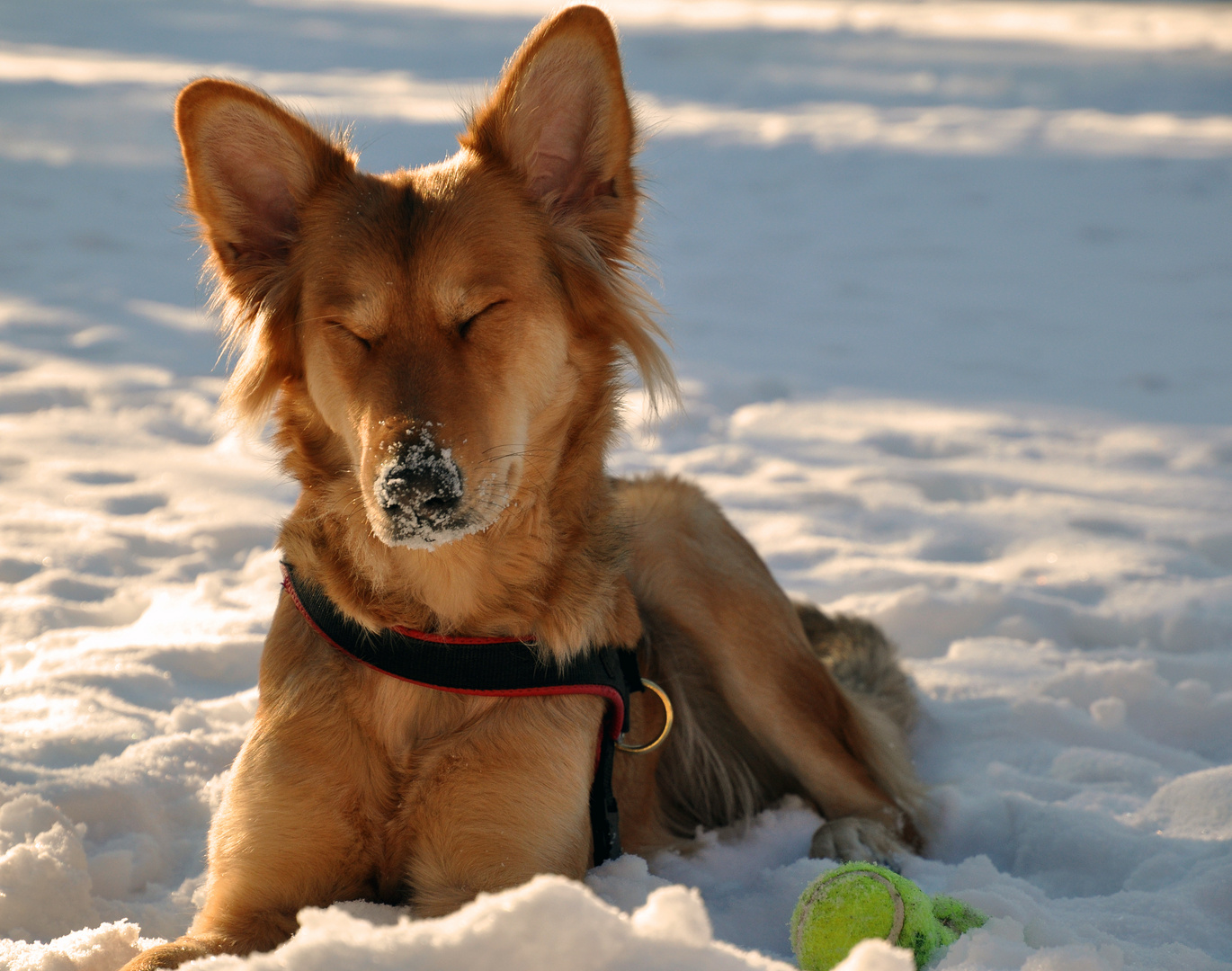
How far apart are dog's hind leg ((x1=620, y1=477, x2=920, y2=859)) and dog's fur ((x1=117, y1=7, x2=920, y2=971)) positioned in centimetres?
9

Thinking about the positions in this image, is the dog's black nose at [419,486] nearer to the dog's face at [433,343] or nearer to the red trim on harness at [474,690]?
the dog's face at [433,343]

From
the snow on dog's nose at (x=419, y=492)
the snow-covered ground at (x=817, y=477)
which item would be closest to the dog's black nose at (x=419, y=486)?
the snow on dog's nose at (x=419, y=492)

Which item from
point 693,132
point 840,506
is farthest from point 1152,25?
point 840,506

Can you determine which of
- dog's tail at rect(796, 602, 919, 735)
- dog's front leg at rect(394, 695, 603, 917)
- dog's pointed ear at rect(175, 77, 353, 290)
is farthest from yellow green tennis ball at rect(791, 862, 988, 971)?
dog's pointed ear at rect(175, 77, 353, 290)

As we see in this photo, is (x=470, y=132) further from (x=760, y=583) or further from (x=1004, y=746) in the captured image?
(x=1004, y=746)

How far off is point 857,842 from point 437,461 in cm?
148

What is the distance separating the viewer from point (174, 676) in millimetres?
3385

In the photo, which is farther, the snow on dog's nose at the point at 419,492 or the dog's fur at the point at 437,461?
the dog's fur at the point at 437,461

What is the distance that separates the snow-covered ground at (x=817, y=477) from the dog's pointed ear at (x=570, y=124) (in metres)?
0.54

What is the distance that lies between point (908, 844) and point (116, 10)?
53.8ft

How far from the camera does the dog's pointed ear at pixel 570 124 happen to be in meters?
2.46

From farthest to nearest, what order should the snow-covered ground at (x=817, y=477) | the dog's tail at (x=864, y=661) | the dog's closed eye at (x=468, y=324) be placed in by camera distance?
1. the dog's tail at (x=864, y=661)
2. the snow-covered ground at (x=817, y=477)
3. the dog's closed eye at (x=468, y=324)

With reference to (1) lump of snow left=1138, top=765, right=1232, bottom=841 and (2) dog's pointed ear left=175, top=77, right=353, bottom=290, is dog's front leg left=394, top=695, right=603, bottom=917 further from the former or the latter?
(1) lump of snow left=1138, top=765, right=1232, bottom=841

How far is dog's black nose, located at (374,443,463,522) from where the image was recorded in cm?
201
